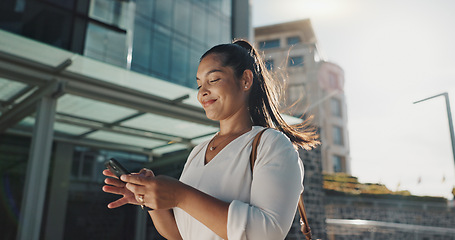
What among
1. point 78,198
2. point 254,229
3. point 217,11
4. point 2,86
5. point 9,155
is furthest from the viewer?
point 217,11

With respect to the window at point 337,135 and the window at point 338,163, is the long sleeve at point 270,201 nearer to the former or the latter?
the window at point 338,163

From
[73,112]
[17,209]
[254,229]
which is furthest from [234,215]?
[17,209]

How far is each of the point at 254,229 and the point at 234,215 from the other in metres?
0.07

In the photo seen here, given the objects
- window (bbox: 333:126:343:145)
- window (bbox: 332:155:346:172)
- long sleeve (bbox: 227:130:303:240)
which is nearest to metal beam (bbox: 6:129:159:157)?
long sleeve (bbox: 227:130:303:240)

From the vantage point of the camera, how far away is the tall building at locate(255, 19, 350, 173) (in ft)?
105

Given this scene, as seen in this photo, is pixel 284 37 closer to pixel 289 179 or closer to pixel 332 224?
pixel 332 224

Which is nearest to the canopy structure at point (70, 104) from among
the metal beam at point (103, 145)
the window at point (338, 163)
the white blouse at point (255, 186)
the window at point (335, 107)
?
the metal beam at point (103, 145)

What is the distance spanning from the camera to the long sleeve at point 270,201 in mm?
972

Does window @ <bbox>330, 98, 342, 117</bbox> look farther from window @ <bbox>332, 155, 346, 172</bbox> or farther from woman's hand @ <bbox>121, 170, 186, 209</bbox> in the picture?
woman's hand @ <bbox>121, 170, 186, 209</bbox>

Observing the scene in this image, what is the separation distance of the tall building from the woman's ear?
30.2 metres

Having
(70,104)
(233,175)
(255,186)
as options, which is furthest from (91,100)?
(255,186)

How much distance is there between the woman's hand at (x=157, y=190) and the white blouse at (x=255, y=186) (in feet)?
0.55

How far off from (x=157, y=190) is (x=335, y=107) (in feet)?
120

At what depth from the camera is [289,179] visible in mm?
1017
